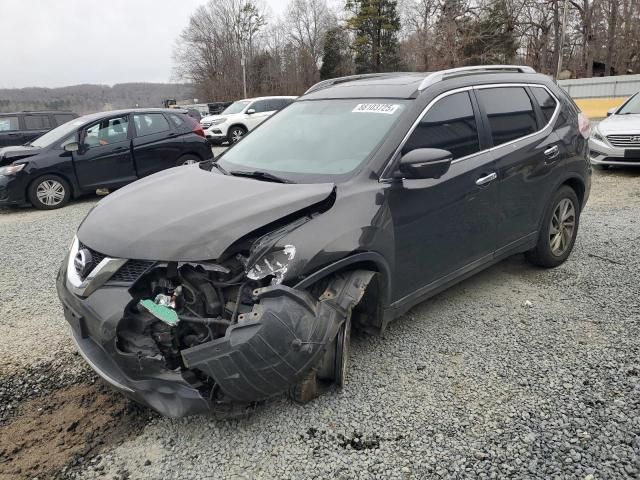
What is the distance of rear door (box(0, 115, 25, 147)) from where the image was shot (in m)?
12.8

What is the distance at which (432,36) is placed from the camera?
115ft

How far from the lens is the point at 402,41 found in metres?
46.4

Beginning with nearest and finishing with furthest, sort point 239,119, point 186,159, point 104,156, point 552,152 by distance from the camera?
point 552,152, point 104,156, point 186,159, point 239,119

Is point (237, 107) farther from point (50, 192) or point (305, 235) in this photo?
point (305, 235)

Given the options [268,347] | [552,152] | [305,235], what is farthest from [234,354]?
[552,152]

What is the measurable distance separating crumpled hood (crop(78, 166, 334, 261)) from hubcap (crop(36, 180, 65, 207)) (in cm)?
618

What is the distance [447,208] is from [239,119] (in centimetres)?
1527

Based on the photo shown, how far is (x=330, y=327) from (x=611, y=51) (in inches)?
1587

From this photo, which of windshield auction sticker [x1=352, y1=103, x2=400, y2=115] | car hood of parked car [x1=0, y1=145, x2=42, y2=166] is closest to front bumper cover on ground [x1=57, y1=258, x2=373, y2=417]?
windshield auction sticker [x1=352, y1=103, x2=400, y2=115]

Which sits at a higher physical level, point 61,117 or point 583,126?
point 61,117

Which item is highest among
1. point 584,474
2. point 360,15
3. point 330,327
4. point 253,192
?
point 360,15

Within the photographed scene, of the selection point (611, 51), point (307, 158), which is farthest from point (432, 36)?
point (307, 158)

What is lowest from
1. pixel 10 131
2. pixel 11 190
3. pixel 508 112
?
pixel 11 190

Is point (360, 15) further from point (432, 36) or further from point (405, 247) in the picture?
point (405, 247)
